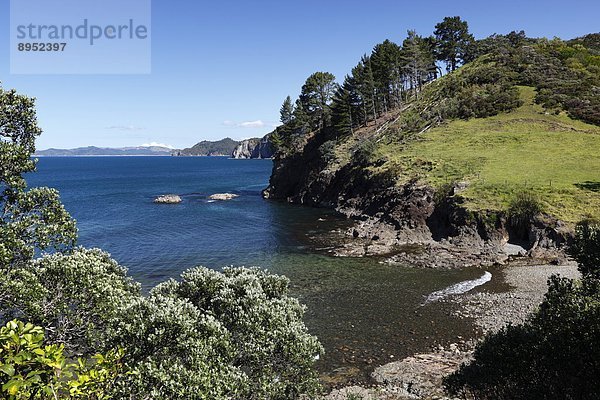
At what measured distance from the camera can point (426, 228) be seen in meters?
59.6

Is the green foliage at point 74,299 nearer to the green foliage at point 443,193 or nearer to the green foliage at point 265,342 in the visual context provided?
the green foliage at point 265,342

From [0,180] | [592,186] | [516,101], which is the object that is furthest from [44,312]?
[516,101]

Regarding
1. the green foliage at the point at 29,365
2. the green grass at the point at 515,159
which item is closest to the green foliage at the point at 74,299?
the green foliage at the point at 29,365

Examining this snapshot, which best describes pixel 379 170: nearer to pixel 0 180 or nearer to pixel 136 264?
pixel 136 264

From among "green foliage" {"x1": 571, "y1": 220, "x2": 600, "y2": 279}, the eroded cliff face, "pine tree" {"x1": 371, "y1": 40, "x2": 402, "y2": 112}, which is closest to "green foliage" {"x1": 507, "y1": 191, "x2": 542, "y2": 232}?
the eroded cliff face

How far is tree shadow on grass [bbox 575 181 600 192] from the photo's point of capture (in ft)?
170

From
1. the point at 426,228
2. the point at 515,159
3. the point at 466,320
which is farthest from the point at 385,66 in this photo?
the point at 466,320

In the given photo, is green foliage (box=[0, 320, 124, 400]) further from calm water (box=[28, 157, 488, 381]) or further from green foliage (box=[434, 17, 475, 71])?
green foliage (box=[434, 17, 475, 71])

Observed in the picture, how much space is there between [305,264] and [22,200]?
37537 millimetres

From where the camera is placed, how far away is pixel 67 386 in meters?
8.65

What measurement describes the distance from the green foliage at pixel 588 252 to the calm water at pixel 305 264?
1303 centimetres

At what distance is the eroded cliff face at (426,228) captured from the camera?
48.5 m

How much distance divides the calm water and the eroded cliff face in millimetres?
4449

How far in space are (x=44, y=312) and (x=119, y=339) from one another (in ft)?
12.5
